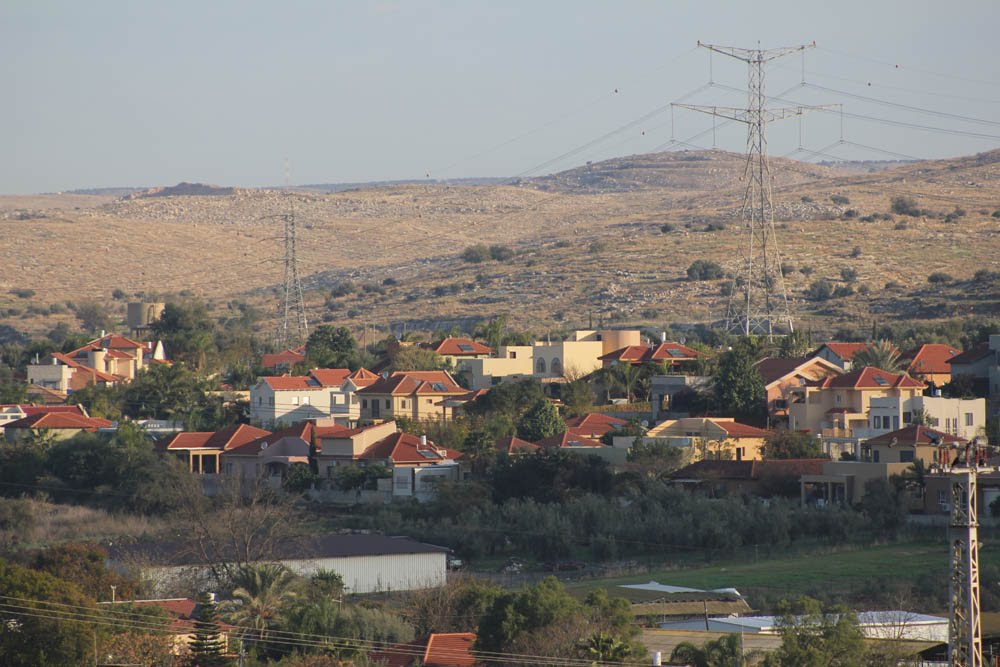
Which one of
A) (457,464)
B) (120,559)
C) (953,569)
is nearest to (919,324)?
(457,464)

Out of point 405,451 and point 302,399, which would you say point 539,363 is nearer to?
point 302,399

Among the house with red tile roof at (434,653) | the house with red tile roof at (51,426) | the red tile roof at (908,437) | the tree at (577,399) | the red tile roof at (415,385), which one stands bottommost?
the house with red tile roof at (51,426)

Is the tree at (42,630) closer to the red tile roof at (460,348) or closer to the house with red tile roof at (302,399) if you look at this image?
the house with red tile roof at (302,399)

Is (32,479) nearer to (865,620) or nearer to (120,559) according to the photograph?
(120,559)

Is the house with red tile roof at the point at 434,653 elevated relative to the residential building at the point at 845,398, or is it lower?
lower

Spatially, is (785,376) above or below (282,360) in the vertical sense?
above

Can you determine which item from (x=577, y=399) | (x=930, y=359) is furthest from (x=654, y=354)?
(x=930, y=359)

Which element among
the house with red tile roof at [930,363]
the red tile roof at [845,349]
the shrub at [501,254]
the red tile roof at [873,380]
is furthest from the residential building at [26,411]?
the shrub at [501,254]
